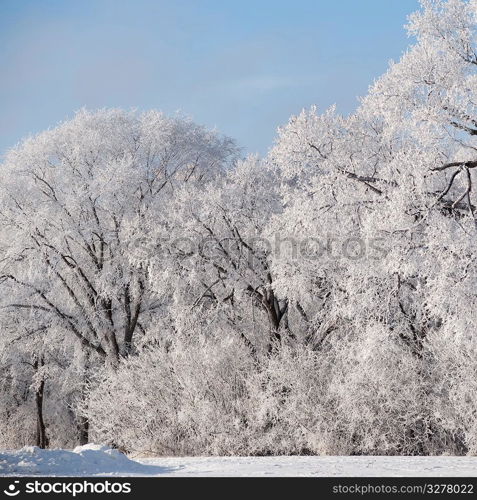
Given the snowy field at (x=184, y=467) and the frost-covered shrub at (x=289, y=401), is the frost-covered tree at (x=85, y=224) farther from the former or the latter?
the snowy field at (x=184, y=467)

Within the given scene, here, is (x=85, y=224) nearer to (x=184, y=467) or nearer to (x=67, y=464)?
(x=184, y=467)

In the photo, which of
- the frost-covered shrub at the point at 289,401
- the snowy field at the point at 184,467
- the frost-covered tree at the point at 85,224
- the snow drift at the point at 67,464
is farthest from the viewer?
the frost-covered tree at the point at 85,224

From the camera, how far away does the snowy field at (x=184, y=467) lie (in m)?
10.0

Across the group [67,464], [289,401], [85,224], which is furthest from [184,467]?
[85,224]

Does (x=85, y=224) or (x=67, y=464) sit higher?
(x=85, y=224)

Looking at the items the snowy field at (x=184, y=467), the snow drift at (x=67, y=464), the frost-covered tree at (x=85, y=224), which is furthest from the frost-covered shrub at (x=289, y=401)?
the snow drift at (x=67, y=464)

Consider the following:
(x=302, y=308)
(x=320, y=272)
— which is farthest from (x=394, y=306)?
(x=302, y=308)

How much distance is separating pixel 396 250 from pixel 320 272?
3.72m

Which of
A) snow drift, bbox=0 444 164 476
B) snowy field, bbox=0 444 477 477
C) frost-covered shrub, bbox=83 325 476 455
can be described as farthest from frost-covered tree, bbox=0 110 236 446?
snow drift, bbox=0 444 164 476

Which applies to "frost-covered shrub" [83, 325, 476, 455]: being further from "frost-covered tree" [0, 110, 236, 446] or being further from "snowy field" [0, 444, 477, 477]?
"snowy field" [0, 444, 477, 477]

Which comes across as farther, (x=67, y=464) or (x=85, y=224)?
(x=85, y=224)

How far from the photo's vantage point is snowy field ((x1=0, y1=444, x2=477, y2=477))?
10023 millimetres

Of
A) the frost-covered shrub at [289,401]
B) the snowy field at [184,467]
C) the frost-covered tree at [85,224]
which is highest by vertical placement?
the frost-covered tree at [85,224]

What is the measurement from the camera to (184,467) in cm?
1140
